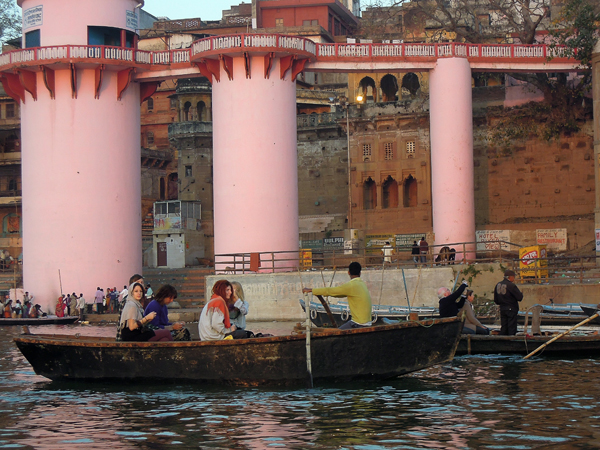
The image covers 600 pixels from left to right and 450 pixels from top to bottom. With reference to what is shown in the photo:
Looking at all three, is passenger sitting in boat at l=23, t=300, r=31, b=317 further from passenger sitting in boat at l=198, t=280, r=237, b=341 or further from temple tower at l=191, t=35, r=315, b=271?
passenger sitting in boat at l=198, t=280, r=237, b=341

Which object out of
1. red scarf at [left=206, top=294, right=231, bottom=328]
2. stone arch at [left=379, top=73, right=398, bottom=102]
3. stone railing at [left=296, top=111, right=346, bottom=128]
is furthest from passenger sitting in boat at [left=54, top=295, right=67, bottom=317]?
stone arch at [left=379, top=73, right=398, bottom=102]

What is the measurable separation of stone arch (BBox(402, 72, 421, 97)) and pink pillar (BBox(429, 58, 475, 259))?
18316mm

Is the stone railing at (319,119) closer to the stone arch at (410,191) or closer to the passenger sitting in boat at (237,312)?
the stone arch at (410,191)

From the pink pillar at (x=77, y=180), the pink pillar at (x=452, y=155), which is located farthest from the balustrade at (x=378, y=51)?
the pink pillar at (x=77, y=180)

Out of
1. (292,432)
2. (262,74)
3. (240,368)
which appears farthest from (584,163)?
(292,432)

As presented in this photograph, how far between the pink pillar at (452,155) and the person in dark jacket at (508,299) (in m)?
18.5

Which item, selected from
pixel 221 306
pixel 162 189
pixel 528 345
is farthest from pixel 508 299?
pixel 162 189

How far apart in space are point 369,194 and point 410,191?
2454 millimetres

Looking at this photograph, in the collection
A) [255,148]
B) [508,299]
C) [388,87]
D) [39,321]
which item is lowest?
[39,321]

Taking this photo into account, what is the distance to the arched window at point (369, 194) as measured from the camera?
54156 mm

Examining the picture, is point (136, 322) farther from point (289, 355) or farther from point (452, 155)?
point (452, 155)

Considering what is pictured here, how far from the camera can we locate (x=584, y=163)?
4831cm

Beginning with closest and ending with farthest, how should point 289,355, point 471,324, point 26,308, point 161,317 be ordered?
point 289,355 → point 161,317 → point 471,324 → point 26,308

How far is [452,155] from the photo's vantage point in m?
40.0
